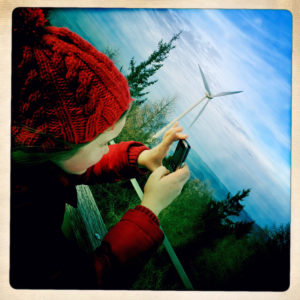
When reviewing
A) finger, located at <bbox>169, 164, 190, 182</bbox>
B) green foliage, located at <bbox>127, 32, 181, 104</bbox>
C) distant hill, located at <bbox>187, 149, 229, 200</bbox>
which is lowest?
finger, located at <bbox>169, 164, 190, 182</bbox>

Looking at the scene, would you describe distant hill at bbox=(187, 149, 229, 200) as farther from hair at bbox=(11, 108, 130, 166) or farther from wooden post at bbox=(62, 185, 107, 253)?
wooden post at bbox=(62, 185, 107, 253)

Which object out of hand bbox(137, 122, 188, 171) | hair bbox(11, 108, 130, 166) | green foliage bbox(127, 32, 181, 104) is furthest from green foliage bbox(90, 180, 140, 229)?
green foliage bbox(127, 32, 181, 104)

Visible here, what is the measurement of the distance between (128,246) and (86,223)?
12.3 inches

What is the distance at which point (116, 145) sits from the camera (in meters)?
1.05

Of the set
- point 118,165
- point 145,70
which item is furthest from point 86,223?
point 145,70

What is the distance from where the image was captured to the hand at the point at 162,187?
970 millimetres

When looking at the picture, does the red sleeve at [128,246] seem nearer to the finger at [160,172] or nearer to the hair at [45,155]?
the finger at [160,172]

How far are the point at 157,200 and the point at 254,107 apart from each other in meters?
0.54

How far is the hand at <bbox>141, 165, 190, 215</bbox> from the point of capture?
0.97 m

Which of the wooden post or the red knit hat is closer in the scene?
the red knit hat

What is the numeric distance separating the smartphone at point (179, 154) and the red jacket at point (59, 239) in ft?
0.69

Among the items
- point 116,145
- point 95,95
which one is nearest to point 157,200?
point 116,145

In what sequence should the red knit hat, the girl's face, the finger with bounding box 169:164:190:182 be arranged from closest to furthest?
the red knit hat, the girl's face, the finger with bounding box 169:164:190:182
